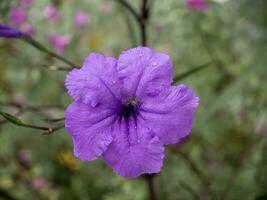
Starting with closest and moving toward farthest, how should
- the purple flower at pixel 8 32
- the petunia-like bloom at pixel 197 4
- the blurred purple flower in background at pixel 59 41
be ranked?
the purple flower at pixel 8 32 < the petunia-like bloom at pixel 197 4 < the blurred purple flower in background at pixel 59 41

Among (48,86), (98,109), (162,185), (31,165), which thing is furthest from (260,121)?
(31,165)

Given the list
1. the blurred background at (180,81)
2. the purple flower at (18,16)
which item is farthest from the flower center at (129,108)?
the purple flower at (18,16)

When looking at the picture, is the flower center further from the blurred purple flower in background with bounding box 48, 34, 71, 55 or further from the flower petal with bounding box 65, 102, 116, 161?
the blurred purple flower in background with bounding box 48, 34, 71, 55

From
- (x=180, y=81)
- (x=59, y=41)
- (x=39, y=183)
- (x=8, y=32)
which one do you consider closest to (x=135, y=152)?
(x=8, y=32)

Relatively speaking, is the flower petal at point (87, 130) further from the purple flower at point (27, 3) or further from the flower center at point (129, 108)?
the purple flower at point (27, 3)

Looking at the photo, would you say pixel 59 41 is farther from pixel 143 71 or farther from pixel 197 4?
pixel 143 71
